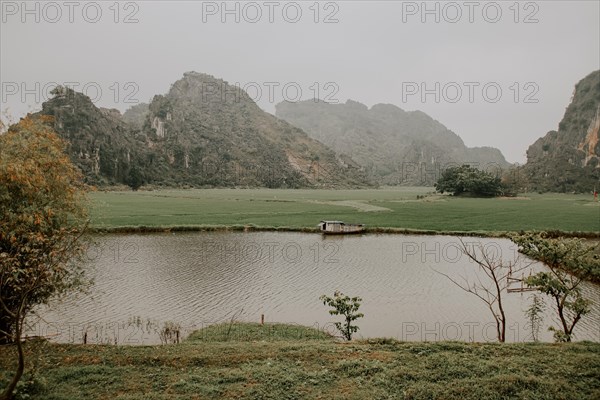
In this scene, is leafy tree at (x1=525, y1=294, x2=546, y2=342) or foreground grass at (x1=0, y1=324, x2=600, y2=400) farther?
leafy tree at (x1=525, y1=294, x2=546, y2=342)

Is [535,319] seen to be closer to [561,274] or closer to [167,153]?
[561,274]

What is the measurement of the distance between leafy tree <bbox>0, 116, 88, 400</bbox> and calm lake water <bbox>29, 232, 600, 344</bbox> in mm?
1201

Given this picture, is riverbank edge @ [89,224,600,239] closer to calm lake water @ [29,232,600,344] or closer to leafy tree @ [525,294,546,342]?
calm lake water @ [29,232,600,344]

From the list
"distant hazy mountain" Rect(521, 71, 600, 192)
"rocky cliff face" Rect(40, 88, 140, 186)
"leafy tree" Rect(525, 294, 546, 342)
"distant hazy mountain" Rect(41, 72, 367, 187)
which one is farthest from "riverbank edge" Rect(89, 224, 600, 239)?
"distant hazy mountain" Rect(521, 71, 600, 192)

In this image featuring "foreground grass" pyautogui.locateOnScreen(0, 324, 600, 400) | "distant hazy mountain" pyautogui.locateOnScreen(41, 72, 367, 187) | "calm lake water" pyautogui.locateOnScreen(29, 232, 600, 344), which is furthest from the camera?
"distant hazy mountain" pyautogui.locateOnScreen(41, 72, 367, 187)

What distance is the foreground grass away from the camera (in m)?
7.82

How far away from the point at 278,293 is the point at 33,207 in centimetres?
1115

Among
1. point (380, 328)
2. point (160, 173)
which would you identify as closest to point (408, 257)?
point (380, 328)

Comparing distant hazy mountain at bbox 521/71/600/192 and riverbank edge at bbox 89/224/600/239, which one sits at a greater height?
→ distant hazy mountain at bbox 521/71/600/192

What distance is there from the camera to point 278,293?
61.2 feet

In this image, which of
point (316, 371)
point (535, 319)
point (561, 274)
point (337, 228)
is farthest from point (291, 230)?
point (316, 371)

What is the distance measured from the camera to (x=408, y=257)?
2736cm

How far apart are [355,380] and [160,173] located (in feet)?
507

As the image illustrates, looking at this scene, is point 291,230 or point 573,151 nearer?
point 291,230
